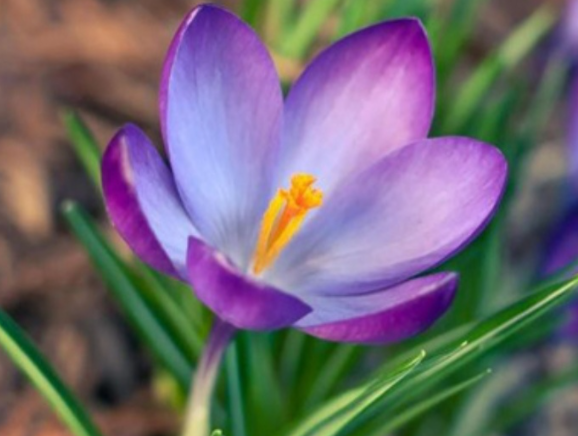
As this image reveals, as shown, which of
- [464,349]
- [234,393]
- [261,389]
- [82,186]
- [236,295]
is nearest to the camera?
[236,295]

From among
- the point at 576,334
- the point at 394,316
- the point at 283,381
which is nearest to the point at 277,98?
the point at 394,316

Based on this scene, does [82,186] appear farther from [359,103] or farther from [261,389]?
[359,103]

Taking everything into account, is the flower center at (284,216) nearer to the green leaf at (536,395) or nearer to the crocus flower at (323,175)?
the crocus flower at (323,175)

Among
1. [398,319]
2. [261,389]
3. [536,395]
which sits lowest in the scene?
A: [536,395]

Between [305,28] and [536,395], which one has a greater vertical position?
[305,28]

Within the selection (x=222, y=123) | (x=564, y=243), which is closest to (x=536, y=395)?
(x=564, y=243)

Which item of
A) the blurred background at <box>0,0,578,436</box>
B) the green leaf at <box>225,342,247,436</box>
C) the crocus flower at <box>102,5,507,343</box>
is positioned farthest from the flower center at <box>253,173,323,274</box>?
the blurred background at <box>0,0,578,436</box>

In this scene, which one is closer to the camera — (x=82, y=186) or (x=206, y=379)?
(x=206, y=379)

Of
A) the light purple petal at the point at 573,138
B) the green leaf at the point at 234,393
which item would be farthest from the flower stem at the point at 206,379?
the light purple petal at the point at 573,138
